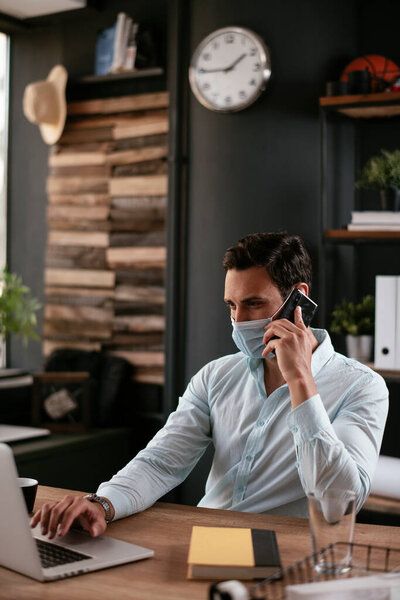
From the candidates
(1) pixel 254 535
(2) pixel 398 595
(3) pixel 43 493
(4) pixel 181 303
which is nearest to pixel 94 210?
(4) pixel 181 303

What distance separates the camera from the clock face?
11.5 feet

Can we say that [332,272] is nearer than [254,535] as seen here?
No

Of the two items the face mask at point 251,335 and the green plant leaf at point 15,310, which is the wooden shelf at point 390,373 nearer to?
the face mask at point 251,335

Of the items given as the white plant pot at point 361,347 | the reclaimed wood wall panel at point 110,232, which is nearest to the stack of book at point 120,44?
the reclaimed wood wall panel at point 110,232

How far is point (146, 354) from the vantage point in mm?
3988

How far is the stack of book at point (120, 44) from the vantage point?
12.8 ft

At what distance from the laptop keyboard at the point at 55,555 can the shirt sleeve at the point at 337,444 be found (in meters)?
0.55

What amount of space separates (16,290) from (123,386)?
0.76 meters

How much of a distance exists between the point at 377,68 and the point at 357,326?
1.13 meters

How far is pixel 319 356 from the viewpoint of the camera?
6.53ft

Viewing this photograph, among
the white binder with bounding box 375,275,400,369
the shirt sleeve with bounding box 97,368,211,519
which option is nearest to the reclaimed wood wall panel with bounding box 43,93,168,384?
the white binder with bounding box 375,275,400,369

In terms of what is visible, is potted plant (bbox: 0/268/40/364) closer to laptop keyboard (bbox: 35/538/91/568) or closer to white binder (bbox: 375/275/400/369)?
white binder (bbox: 375/275/400/369)

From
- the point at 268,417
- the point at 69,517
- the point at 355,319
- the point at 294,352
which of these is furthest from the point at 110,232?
the point at 69,517

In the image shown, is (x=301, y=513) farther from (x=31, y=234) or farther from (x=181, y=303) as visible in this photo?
(x=31, y=234)
